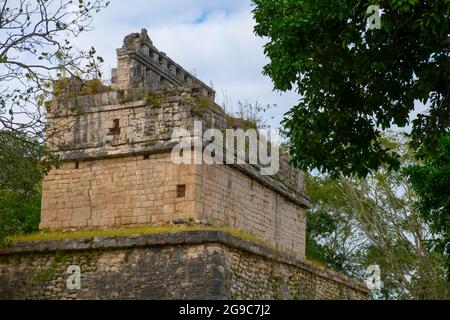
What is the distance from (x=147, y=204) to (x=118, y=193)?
691mm

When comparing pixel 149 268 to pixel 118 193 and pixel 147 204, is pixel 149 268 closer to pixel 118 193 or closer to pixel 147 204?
pixel 147 204

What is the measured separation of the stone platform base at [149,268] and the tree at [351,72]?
259 cm

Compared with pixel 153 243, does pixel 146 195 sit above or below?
above

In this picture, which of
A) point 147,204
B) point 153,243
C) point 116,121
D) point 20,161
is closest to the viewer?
point 20,161

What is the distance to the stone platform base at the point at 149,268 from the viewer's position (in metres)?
13.1

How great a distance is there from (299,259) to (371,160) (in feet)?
17.0

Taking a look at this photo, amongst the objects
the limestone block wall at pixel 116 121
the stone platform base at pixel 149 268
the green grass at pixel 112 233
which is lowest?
the stone platform base at pixel 149 268

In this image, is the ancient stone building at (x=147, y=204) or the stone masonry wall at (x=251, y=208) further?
the stone masonry wall at (x=251, y=208)

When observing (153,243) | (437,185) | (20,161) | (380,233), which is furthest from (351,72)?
(380,233)

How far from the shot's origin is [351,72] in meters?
11.2

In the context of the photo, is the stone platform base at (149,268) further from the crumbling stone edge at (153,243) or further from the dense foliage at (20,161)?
the dense foliage at (20,161)

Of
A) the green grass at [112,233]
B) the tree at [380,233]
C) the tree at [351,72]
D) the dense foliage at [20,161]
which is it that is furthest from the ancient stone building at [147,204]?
the tree at [380,233]

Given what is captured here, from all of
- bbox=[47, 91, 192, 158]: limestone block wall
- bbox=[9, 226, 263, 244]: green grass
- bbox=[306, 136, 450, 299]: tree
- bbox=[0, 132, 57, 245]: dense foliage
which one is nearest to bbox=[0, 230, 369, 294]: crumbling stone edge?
bbox=[9, 226, 263, 244]: green grass
